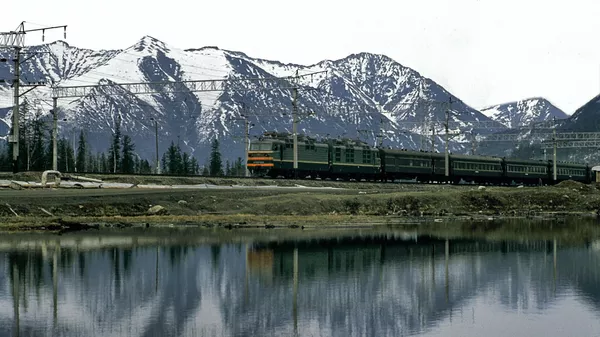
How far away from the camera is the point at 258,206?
68.8 m

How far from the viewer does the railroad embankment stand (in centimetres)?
5781

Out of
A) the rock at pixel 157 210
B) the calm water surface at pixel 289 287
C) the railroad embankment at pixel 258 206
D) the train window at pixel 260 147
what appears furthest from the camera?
the train window at pixel 260 147

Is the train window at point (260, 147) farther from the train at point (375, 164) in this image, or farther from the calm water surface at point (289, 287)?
the calm water surface at point (289, 287)

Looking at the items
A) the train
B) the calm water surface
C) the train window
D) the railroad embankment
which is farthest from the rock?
the train window

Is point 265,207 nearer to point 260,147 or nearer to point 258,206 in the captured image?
point 258,206

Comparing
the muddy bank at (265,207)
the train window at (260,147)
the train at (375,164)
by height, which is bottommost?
the muddy bank at (265,207)

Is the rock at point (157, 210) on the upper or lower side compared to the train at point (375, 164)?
lower

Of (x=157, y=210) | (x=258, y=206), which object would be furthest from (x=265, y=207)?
(x=157, y=210)

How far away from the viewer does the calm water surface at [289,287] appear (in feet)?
83.3

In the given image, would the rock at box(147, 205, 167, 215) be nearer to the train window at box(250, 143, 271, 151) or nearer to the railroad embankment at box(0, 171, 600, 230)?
the railroad embankment at box(0, 171, 600, 230)

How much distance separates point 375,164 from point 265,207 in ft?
159

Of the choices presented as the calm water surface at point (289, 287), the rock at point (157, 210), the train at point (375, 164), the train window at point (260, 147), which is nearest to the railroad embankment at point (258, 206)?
the rock at point (157, 210)

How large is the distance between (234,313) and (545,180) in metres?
134

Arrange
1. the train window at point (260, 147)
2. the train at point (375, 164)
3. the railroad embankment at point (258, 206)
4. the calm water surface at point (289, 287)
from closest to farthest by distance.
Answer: the calm water surface at point (289, 287), the railroad embankment at point (258, 206), the train window at point (260, 147), the train at point (375, 164)
